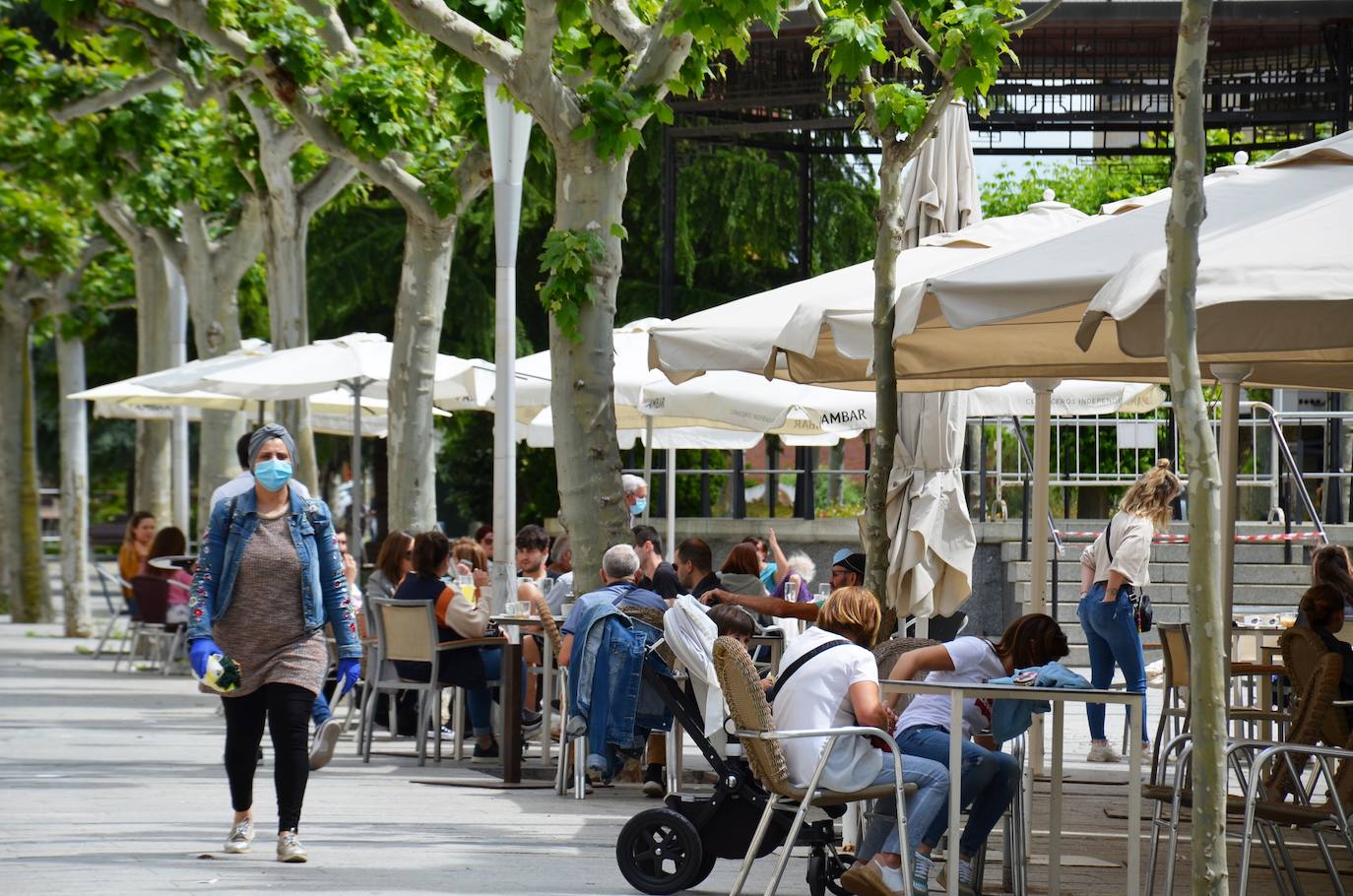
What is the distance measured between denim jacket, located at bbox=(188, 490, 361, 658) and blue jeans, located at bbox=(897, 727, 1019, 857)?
2.28m

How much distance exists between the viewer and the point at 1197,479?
489cm

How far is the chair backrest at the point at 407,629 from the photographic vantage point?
11594mm

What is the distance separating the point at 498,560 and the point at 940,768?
17.9 feet

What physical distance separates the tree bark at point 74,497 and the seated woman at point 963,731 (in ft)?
62.2

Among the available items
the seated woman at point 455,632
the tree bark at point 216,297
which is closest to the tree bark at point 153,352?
the tree bark at point 216,297

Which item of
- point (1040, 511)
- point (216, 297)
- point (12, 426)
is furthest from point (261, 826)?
point (12, 426)

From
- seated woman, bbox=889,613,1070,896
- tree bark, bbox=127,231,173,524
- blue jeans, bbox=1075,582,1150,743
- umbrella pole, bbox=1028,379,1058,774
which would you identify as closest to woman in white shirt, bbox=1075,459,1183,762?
blue jeans, bbox=1075,582,1150,743

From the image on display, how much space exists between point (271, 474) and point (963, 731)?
2871mm

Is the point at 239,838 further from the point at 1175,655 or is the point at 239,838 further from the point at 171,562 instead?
the point at 171,562

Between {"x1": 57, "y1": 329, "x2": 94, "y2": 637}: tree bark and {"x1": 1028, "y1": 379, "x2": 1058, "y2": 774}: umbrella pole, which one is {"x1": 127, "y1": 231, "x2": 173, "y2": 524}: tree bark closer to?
{"x1": 57, "y1": 329, "x2": 94, "y2": 637}: tree bark

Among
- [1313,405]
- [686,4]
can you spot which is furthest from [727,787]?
[1313,405]

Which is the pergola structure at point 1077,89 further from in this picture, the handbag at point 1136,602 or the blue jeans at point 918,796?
the blue jeans at point 918,796

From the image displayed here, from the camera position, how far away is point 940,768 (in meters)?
7.00

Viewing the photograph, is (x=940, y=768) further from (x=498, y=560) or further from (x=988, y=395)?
(x=988, y=395)
